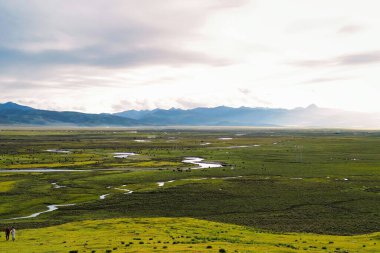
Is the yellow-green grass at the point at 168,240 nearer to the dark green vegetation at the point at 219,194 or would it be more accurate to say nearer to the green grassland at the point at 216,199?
the green grassland at the point at 216,199

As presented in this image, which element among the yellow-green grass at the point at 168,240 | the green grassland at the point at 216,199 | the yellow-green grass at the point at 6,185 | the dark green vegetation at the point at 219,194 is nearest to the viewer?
the yellow-green grass at the point at 168,240

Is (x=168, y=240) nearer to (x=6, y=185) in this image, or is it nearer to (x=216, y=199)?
(x=216, y=199)

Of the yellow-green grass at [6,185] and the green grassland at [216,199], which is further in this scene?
the yellow-green grass at [6,185]

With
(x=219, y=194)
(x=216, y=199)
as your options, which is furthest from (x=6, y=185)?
(x=216, y=199)

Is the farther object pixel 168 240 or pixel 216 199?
pixel 216 199

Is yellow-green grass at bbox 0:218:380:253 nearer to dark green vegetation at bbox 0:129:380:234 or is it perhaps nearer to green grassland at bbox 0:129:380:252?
green grassland at bbox 0:129:380:252

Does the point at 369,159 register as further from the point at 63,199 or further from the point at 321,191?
the point at 63,199

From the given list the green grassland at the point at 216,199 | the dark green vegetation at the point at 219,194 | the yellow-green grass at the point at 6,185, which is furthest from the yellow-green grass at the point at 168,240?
the yellow-green grass at the point at 6,185

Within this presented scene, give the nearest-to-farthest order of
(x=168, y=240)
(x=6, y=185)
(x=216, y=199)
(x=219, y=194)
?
(x=168, y=240) → (x=216, y=199) → (x=219, y=194) → (x=6, y=185)
